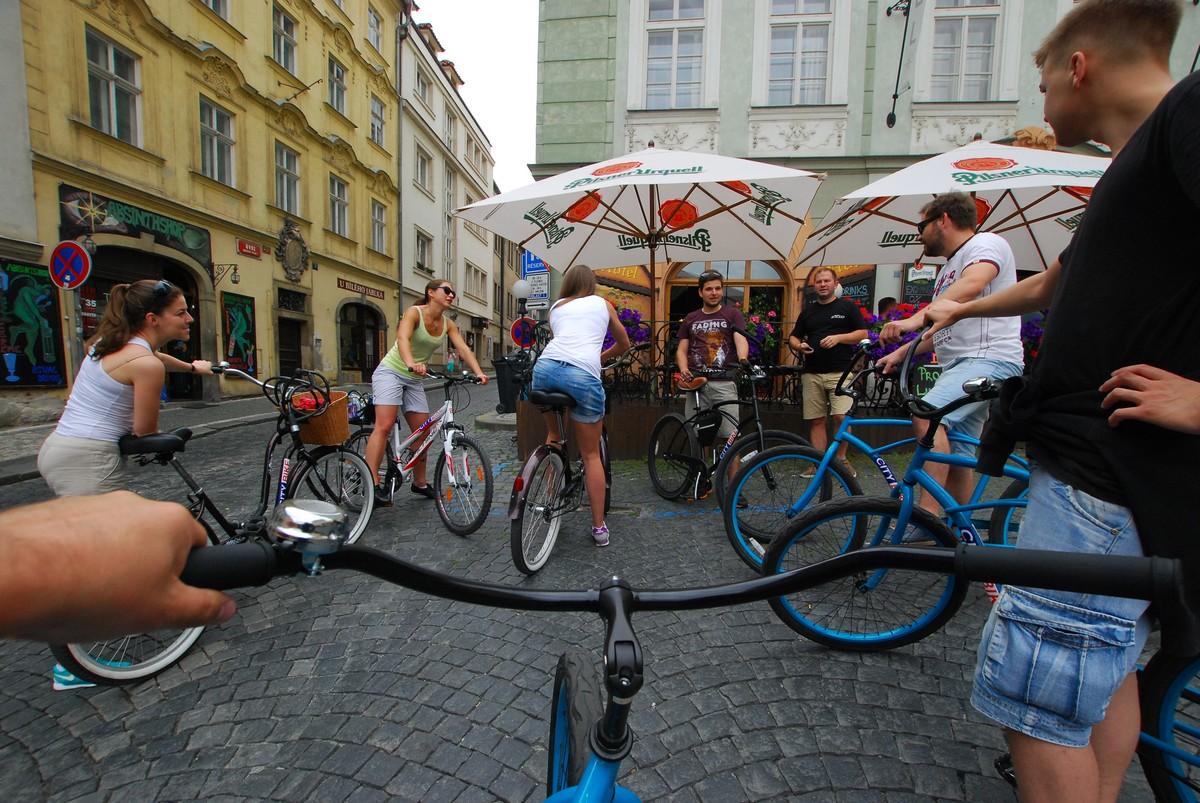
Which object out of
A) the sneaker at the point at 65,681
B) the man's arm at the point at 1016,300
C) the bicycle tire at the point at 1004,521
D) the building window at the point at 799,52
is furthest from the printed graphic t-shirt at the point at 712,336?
the building window at the point at 799,52

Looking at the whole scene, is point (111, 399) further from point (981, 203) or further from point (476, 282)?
point (476, 282)

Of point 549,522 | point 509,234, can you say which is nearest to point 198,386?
point 509,234

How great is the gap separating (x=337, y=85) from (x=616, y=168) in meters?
18.0

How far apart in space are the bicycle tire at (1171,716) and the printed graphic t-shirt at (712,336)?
3303 mm

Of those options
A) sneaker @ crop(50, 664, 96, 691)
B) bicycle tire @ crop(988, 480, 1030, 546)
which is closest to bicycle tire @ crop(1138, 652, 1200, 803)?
bicycle tire @ crop(988, 480, 1030, 546)

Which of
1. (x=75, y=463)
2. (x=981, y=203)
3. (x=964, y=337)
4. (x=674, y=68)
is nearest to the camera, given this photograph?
(x=75, y=463)

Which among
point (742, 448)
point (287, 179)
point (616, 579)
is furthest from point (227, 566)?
point (287, 179)

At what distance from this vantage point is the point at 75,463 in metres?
2.34

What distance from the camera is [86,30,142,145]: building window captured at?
10.4 meters

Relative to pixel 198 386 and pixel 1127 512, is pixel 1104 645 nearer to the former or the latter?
pixel 1127 512

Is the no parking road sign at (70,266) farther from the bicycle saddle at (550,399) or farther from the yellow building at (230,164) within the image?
the bicycle saddle at (550,399)

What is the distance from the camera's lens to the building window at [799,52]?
33.5 feet

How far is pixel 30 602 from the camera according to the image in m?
0.39

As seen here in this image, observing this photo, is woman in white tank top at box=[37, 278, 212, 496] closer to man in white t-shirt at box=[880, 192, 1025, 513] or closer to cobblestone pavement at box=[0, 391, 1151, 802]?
cobblestone pavement at box=[0, 391, 1151, 802]
